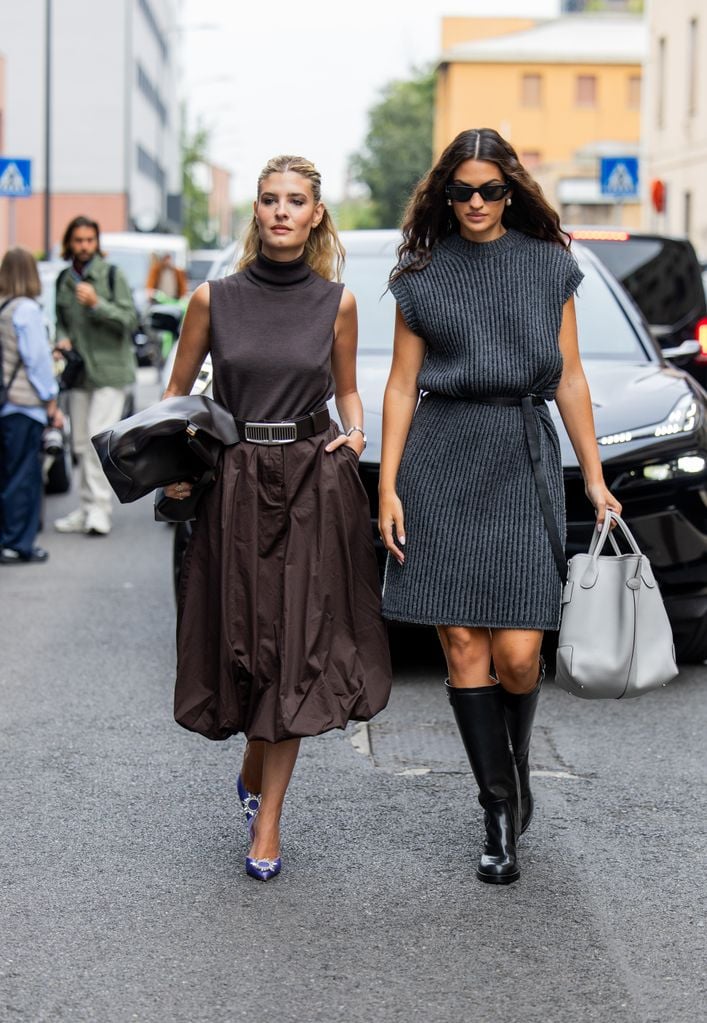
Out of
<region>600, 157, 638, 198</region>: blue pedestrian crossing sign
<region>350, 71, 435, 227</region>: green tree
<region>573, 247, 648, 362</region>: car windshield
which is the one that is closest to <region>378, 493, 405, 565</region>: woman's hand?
<region>573, 247, 648, 362</region>: car windshield

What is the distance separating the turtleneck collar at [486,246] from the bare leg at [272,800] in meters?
1.30

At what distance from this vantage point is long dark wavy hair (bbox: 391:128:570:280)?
4254 millimetres

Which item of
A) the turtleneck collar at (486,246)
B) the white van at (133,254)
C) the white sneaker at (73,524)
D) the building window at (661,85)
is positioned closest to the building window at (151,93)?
the building window at (661,85)

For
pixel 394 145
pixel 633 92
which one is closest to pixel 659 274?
pixel 633 92

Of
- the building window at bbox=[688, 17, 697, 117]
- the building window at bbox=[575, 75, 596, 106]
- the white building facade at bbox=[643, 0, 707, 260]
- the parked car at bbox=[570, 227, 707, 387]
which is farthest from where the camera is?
the building window at bbox=[575, 75, 596, 106]

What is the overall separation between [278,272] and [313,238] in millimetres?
166

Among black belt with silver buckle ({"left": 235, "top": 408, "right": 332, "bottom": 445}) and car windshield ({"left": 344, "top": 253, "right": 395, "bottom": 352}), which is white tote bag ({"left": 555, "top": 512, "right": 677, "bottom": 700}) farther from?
car windshield ({"left": 344, "top": 253, "right": 395, "bottom": 352})

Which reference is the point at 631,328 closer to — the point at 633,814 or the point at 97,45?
the point at 633,814

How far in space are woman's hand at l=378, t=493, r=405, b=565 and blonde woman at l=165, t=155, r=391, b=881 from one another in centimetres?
7

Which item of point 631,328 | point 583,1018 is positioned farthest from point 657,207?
point 583,1018

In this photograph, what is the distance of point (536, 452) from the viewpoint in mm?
4301

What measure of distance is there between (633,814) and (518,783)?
584 millimetres

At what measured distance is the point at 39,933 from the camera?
12.9 feet

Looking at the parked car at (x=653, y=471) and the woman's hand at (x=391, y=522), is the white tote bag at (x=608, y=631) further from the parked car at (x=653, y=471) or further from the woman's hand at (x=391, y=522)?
the parked car at (x=653, y=471)
